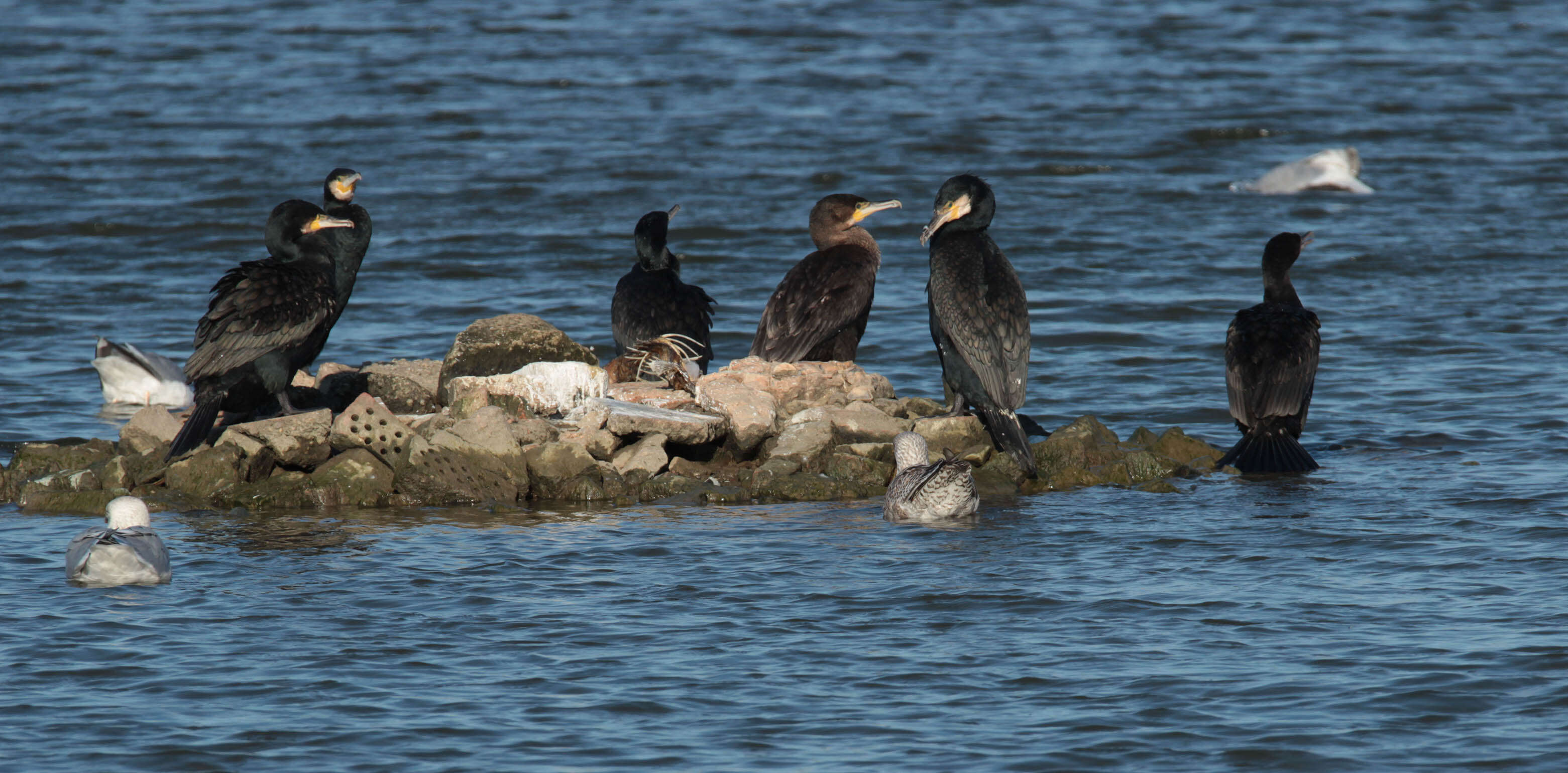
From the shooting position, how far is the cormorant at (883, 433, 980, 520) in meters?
7.82

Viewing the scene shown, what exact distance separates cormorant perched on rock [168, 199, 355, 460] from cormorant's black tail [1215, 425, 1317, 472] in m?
4.91

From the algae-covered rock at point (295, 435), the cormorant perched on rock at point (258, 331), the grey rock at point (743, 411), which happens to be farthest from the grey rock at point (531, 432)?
the cormorant perched on rock at point (258, 331)

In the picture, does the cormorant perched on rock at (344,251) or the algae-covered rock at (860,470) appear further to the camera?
the cormorant perched on rock at (344,251)

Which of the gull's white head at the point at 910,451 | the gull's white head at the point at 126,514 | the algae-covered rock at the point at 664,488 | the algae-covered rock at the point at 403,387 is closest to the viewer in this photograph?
the gull's white head at the point at 126,514

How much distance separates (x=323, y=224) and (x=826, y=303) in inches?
114

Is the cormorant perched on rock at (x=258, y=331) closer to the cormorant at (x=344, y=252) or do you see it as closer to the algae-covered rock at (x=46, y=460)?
the cormorant at (x=344, y=252)

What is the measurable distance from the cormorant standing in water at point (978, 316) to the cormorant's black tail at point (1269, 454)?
1148 millimetres

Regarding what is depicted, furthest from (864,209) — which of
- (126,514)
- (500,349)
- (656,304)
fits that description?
(126,514)

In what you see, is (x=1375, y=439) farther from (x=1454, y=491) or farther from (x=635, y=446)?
(x=635, y=446)

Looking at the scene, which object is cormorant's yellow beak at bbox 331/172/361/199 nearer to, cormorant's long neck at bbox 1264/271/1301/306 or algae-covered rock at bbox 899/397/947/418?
algae-covered rock at bbox 899/397/947/418

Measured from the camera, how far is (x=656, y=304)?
1060 centimetres

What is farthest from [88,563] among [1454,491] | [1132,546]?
[1454,491]

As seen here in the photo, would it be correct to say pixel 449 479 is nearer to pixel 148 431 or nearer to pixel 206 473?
pixel 206 473

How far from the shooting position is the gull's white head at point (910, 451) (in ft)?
27.2
